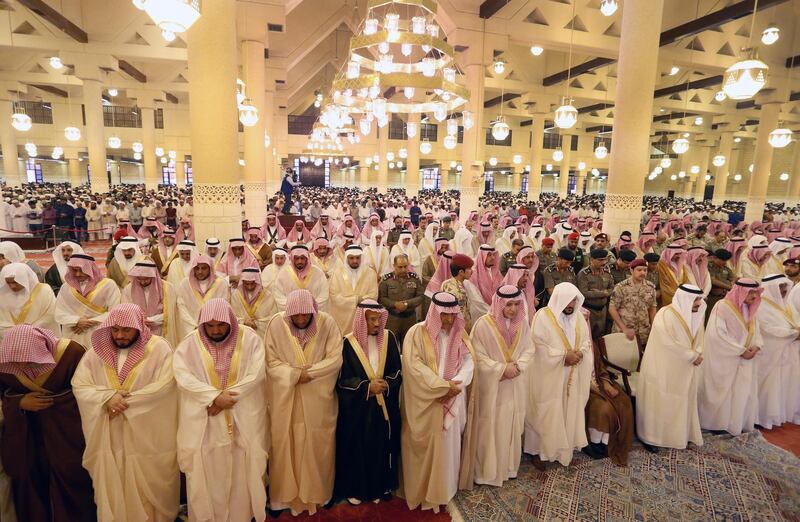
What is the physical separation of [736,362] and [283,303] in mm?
4406

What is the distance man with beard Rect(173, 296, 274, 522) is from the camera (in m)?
2.67

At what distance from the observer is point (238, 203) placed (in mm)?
6562

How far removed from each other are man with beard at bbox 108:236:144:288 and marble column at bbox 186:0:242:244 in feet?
3.88

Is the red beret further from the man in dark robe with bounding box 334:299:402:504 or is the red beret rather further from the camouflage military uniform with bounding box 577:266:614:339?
the man in dark robe with bounding box 334:299:402:504

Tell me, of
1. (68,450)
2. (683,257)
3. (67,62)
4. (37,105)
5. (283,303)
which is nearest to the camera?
(68,450)

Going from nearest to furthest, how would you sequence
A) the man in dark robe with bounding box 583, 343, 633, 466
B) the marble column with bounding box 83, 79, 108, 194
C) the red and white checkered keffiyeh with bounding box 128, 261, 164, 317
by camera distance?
1. the man in dark robe with bounding box 583, 343, 633, 466
2. the red and white checkered keffiyeh with bounding box 128, 261, 164, 317
3. the marble column with bounding box 83, 79, 108, 194

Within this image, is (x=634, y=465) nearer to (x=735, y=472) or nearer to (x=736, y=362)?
(x=735, y=472)

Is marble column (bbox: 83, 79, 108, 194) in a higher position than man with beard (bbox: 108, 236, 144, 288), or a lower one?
higher

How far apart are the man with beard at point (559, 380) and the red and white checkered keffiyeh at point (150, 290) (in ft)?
11.5

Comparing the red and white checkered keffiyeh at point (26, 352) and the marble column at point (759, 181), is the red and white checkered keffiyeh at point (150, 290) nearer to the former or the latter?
the red and white checkered keffiyeh at point (26, 352)

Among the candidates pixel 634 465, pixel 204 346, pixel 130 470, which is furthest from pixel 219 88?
pixel 634 465

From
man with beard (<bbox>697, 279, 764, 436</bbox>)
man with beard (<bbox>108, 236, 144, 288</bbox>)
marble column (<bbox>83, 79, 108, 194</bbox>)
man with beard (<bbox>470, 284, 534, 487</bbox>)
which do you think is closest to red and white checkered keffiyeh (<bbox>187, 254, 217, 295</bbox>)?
man with beard (<bbox>108, 236, 144, 288</bbox>)

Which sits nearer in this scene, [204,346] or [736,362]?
[204,346]

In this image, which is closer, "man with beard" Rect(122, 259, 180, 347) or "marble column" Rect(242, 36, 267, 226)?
"man with beard" Rect(122, 259, 180, 347)
